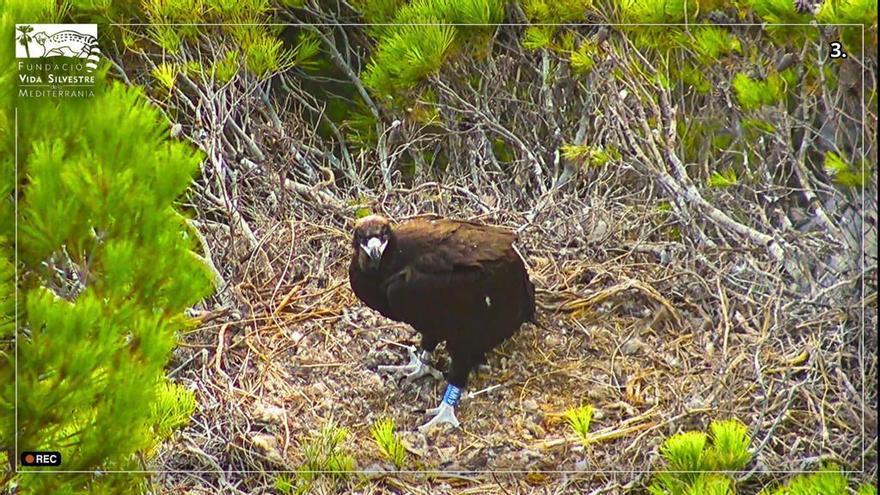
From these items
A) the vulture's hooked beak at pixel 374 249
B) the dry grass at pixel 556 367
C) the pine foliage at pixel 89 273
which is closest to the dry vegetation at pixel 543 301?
the dry grass at pixel 556 367

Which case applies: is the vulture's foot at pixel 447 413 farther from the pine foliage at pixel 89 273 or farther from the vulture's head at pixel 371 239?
the pine foliage at pixel 89 273

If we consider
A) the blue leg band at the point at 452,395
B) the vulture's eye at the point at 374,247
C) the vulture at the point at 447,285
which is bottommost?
the blue leg band at the point at 452,395

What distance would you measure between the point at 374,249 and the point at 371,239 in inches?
0.7

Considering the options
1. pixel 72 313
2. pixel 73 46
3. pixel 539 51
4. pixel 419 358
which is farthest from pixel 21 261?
pixel 539 51

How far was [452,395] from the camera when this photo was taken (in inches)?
86.7

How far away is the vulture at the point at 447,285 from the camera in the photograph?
215 centimetres

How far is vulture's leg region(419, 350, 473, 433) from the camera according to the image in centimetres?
220

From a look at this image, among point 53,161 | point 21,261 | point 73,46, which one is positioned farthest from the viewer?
point 73,46

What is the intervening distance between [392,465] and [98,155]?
781 millimetres

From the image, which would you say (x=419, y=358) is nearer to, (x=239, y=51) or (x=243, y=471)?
(x=243, y=471)

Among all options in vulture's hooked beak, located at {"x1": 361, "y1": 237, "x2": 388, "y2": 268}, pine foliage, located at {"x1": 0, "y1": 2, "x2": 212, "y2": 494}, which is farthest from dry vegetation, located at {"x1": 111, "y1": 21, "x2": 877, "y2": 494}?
pine foliage, located at {"x1": 0, "y1": 2, "x2": 212, "y2": 494}

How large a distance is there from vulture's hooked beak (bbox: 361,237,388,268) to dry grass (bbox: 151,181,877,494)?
0.34 feet

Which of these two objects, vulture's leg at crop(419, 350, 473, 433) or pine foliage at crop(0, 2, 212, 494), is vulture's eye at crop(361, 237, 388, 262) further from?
pine foliage at crop(0, 2, 212, 494)

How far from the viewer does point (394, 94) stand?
7.35 feet
